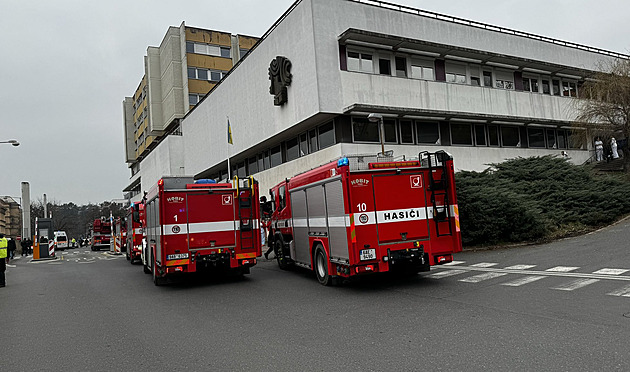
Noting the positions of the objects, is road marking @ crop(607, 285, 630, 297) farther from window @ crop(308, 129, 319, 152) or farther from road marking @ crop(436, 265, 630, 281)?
window @ crop(308, 129, 319, 152)

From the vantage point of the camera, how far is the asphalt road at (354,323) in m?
5.35

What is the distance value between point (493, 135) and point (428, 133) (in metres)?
5.12

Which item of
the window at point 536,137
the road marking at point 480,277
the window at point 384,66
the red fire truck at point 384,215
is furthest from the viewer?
the window at point 536,137

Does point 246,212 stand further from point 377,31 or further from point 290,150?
point 290,150

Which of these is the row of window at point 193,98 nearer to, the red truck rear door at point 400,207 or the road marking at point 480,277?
the red truck rear door at point 400,207

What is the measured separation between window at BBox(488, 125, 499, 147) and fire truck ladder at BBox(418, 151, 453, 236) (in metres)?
17.6

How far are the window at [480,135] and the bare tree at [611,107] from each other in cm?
491

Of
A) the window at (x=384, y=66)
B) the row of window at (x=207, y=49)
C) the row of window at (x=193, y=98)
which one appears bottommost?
the window at (x=384, y=66)

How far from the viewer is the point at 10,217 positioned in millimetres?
79000

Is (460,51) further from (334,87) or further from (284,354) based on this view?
(284,354)

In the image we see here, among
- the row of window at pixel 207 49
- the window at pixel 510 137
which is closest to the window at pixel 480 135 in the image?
the window at pixel 510 137

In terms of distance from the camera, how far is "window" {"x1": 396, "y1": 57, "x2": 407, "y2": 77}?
929 inches

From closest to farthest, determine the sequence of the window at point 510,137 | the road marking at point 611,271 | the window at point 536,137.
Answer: the road marking at point 611,271, the window at point 510,137, the window at point 536,137

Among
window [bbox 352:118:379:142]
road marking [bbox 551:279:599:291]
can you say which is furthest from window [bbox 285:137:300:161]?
road marking [bbox 551:279:599:291]
